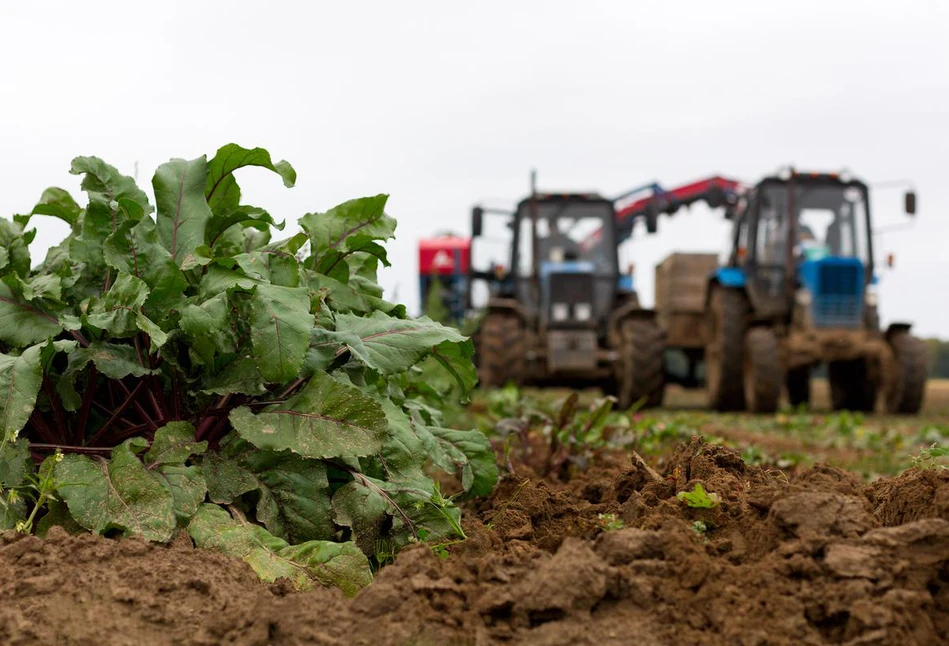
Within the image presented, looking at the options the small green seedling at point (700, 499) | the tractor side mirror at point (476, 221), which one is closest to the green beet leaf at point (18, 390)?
the small green seedling at point (700, 499)

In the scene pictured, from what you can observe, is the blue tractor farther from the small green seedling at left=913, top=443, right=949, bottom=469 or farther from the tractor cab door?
the small green seedling at left=913, top=443, right=949, bottom=469

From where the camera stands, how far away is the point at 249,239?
3230mm

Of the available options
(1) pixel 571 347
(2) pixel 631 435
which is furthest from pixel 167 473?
(1) pixel 571 347

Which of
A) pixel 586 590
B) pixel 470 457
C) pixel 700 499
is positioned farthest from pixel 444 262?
pixel 586 590

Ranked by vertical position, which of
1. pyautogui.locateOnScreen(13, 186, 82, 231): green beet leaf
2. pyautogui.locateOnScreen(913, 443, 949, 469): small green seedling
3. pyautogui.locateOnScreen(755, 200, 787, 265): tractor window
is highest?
pyautogui.locateOnScreen(755, 200, 787, 265): tractor window

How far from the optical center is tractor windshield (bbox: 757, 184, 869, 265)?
12.2 m

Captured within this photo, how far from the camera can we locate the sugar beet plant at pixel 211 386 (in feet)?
7.83

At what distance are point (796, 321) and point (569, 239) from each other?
9.82 feet

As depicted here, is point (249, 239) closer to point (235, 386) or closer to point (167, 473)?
point (235, 386)

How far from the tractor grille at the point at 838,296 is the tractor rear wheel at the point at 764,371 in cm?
67

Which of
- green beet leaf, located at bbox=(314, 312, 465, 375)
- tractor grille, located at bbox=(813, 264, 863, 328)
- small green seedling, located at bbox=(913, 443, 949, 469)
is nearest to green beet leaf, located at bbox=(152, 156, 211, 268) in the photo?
green beet leaf, located at bbox=(314, 312, 465, 375)

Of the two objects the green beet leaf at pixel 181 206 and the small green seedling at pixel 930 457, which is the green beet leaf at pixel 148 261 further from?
the small green seedling at pixel 930 457

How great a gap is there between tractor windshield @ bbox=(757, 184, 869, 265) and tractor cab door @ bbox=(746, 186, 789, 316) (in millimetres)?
12

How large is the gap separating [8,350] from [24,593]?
3.42 ft
